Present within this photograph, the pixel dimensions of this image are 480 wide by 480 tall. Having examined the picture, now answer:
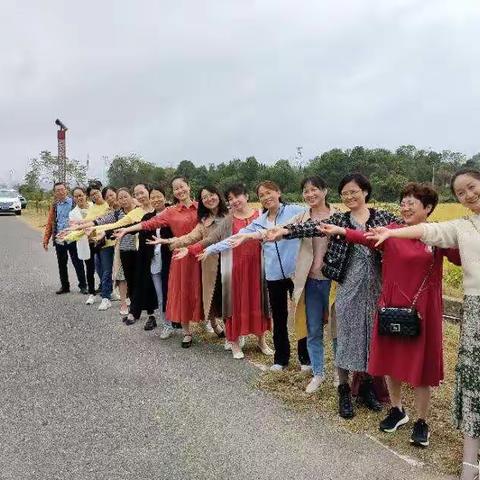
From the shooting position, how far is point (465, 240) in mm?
2871

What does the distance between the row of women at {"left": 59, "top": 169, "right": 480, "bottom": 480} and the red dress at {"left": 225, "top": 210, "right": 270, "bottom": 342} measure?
0.01m

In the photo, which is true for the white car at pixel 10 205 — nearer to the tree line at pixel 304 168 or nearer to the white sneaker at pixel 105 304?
the tree line at pixel 304 168

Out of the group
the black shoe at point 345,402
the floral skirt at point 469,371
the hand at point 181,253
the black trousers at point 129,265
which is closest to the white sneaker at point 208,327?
the black trousers at point 129,265

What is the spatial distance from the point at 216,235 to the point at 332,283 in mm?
1435

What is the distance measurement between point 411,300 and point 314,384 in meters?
1.33

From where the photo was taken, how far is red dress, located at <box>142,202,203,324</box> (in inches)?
221

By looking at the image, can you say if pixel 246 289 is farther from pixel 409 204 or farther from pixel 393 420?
pixel 409 204

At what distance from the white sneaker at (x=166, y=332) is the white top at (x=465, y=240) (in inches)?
144

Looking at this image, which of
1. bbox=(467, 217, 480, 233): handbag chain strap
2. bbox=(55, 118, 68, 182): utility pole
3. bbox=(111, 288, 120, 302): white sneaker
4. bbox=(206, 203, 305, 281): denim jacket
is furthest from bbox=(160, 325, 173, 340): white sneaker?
bbox=(55, 118, 68, 182): utility pole

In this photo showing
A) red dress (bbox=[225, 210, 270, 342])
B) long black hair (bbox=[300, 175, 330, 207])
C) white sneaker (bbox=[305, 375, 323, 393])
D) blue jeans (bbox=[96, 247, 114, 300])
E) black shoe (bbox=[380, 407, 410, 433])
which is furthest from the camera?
blue jeans (bbox=[96, 247, 114, 300])

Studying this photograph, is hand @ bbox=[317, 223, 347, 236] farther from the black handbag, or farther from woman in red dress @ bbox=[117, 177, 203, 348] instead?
woman in red dress @ bbox=[117, 177, 203, 348]

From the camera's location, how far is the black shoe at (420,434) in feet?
11.0

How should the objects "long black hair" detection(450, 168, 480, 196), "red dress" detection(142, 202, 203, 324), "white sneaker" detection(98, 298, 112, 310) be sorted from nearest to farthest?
"long black hair" detection(450, 168, 480, 196)
"red dress" detection(142, 202, 203, 324)
"white sneaker" detection(98, 298, 112, 310)

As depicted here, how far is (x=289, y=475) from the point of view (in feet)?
10.1
